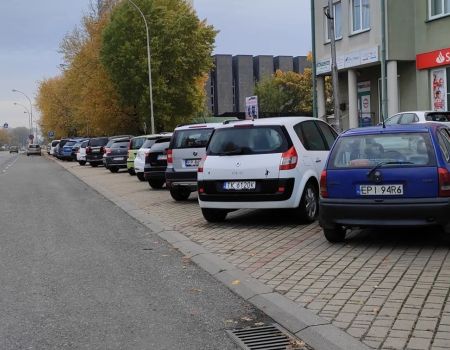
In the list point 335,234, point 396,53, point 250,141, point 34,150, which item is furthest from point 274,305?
point 34,150

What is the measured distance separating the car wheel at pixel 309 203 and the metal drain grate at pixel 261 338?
480cm

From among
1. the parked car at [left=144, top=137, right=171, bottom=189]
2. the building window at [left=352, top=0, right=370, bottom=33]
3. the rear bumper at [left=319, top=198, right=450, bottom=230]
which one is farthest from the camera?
the building window at [left=352, top=0, right=370, bottom=33]

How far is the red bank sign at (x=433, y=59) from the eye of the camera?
2253 centimetres

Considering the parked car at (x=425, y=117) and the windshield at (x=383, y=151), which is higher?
the parked car at (x=425, y=117)

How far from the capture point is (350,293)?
5.55 m

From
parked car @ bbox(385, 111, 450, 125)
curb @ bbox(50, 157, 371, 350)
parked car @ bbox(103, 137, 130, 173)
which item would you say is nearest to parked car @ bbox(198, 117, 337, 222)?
curb @ bbox(50, 157, 371, 350)

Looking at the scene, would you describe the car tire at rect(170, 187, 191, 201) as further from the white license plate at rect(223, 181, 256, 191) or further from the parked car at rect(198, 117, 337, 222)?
the white license plate at rect(223, 181, 256, 191)

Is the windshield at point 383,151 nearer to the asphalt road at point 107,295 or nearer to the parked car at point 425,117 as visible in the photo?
the asphalt road at point 107,295

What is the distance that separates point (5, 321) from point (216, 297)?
1.89 meters

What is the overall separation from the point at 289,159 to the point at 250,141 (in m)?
0.77

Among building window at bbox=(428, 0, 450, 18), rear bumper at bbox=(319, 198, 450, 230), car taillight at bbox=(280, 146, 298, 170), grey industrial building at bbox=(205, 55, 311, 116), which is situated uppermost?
grey industrial building at bbox=(205, 55, 311, 116)

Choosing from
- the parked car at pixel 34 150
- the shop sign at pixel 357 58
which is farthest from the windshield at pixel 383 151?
the parked car at pixel 34 150

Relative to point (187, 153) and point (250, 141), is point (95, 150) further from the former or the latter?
point (250, 141)

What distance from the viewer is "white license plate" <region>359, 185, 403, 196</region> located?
23.7 ft
